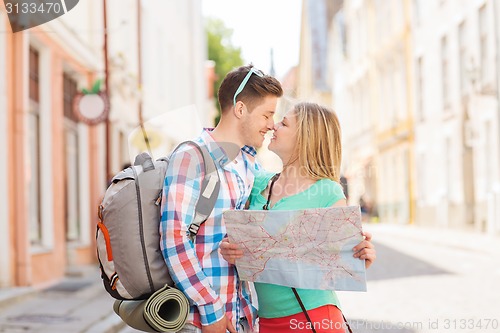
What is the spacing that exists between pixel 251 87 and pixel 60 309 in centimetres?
673

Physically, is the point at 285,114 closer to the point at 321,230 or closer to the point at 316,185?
the point at 316,185

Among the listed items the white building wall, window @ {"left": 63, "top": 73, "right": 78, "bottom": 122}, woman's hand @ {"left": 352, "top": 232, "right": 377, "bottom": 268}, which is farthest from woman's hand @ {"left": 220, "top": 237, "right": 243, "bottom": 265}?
window @ {"left": 63, "top": 73, "right": 78, "bottom": 122}

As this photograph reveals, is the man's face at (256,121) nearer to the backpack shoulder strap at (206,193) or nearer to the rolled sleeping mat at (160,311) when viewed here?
the backpack shoulder strap at (206,193)

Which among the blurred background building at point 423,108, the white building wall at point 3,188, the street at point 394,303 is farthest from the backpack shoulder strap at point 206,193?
the blurred background building at point 423,108

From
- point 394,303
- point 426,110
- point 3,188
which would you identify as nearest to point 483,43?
point 426,110

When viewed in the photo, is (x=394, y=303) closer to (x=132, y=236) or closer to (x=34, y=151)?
(x=34, y=151)

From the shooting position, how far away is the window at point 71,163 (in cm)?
1396

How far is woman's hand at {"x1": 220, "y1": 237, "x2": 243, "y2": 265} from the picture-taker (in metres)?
2.68

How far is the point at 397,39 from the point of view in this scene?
33.5 m

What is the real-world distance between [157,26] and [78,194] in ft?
28.3

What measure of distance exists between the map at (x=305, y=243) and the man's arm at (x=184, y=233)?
13cm

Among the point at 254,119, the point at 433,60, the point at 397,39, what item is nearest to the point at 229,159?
the point at 254,119

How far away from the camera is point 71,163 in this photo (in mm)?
14281

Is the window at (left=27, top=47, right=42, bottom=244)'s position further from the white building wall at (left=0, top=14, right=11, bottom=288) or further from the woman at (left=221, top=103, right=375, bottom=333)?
the woman at (left=221, top=103, right=375, bottom=333)
